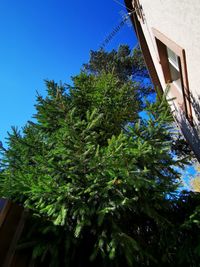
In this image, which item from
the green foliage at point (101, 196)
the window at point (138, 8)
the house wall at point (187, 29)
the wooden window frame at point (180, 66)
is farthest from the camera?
the window at point (138, 8)

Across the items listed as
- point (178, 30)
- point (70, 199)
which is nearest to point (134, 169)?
point (70, 199)

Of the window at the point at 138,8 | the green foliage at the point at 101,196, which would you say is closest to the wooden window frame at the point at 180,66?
the green foliage at the point at 101,196

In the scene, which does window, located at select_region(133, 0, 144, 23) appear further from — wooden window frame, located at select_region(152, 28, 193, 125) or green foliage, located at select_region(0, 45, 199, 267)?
green foliage, located at select_region(0, 45, 199, 267)

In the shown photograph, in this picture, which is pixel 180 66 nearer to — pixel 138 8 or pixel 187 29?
pixel 187 29

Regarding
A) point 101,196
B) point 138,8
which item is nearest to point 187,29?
point 101,196

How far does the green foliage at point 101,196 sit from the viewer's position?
331 cm

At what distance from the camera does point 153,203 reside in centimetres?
389

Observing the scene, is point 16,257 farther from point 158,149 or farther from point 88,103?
point 88,103

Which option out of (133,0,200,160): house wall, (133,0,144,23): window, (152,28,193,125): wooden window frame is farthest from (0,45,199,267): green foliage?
(133,0,144,23): window

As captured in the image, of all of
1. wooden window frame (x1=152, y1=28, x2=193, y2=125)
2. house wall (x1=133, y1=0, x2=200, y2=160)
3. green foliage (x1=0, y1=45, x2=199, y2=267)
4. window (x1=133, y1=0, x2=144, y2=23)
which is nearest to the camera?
green foliage (x1=0, y1=45, x2=199, y2=267)

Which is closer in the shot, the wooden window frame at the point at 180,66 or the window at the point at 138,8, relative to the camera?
the wooden window frame at the point at 180,66

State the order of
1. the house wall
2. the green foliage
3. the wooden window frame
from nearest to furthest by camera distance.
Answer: the green foliage, the house wall, the wooden window frame

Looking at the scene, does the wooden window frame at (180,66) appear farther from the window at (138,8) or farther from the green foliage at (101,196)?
the window at (138,8)

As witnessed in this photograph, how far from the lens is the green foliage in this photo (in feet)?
10.9
